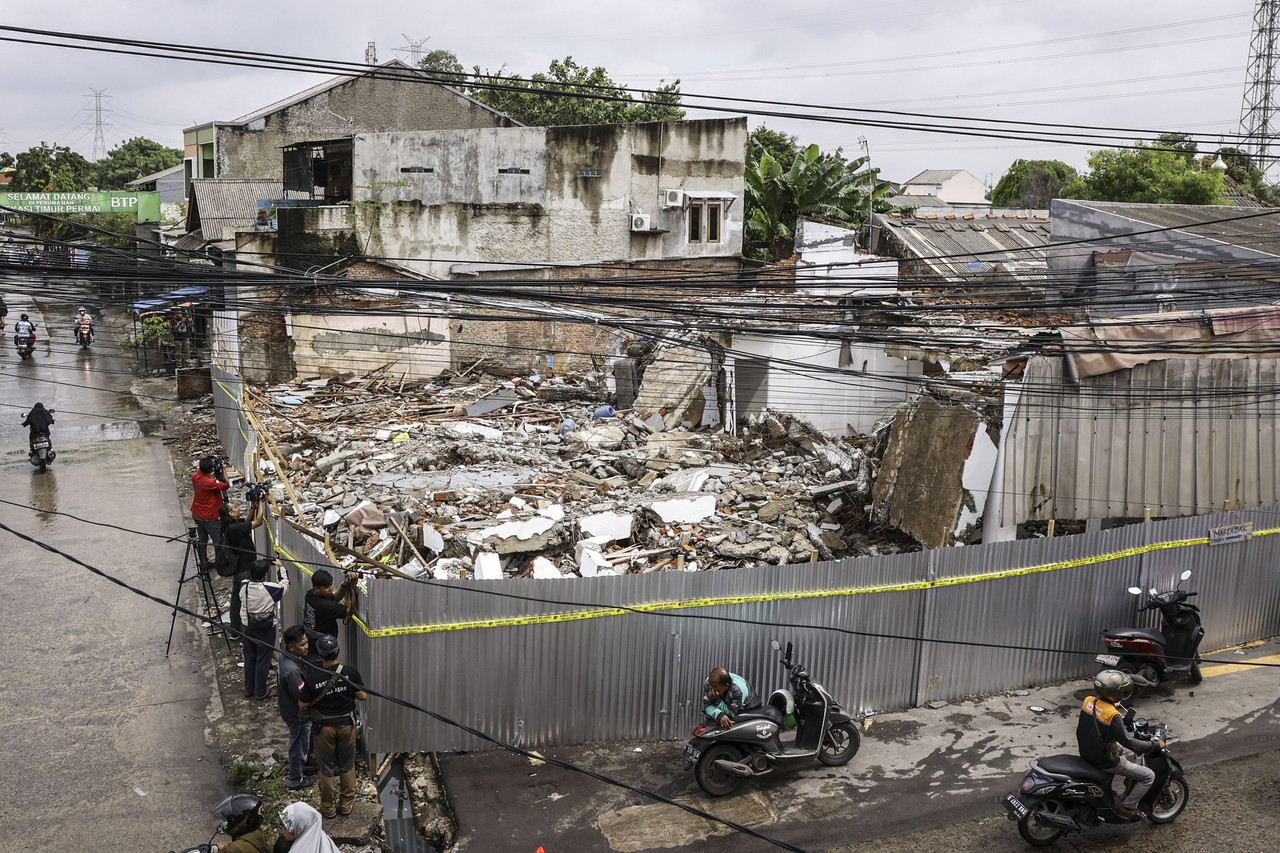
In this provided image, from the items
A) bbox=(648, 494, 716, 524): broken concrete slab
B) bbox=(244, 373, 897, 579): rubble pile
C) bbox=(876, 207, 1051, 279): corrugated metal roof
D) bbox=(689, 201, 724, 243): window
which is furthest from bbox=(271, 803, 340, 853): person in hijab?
bbox=(689, 201, 724, 243): window

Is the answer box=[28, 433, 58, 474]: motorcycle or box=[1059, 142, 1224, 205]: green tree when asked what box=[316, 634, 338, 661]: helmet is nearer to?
box=[28, 433, 58, 474]: motorcycle

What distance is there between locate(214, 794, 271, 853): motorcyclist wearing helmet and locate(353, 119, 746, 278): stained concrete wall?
69.4ft

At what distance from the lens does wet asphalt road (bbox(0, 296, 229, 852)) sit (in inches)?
258

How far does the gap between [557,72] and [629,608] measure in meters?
35.6

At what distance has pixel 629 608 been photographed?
288 inches

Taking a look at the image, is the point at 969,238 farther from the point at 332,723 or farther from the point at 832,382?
the point at 332,723

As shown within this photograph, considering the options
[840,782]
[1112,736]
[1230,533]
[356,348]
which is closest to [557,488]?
[840,782]

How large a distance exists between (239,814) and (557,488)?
8592 millimetres

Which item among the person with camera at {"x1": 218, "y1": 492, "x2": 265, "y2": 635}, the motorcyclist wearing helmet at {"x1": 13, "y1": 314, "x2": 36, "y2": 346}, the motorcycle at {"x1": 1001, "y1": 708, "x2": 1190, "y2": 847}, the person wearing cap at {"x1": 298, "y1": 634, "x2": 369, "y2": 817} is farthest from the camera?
the motorcyclist wearing helmet at {"x1": 13, "y1": 314, "x2": 36, "y2": 346}

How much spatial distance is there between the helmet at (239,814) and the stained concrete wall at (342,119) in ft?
96.0

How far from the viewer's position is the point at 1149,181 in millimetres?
26469

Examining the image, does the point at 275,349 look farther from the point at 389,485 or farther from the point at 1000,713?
the point at 1000,713

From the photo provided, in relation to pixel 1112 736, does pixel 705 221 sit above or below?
above

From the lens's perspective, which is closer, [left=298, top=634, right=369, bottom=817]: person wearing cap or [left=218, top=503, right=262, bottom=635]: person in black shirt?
[left=298, top=634, right=369, bottom=817]: person wearing cap
